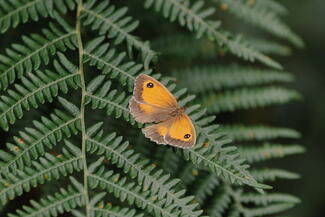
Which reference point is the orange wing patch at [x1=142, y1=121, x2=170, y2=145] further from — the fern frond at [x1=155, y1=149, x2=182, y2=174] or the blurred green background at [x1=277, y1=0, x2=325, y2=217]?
the blurred green background at [x1=277, y1=0, x2=325, y2=217]

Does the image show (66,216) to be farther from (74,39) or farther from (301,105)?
(301,105)

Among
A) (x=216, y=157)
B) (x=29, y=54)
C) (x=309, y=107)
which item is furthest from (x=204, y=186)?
(x=309, y=107)

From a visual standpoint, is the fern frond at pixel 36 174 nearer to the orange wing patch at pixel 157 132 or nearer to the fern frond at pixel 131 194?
the fern frond at pixel 131 194

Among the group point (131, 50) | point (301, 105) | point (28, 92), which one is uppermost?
point (301, 105)

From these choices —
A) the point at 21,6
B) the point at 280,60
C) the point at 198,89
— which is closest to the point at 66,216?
the point at 198,89

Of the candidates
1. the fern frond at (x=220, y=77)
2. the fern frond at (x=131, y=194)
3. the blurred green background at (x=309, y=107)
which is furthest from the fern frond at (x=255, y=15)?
the blurred green background at (x=309, y=107)

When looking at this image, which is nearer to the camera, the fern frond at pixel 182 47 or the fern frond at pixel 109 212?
the fern frond at pixel 109 212
